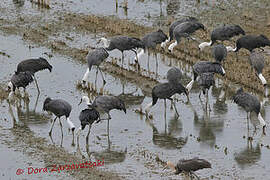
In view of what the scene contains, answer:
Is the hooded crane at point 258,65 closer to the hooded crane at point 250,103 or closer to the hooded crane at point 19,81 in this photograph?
the hooded crane at point 250,103

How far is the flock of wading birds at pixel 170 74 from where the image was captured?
1778 cm

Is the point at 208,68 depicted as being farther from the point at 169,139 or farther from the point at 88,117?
the point at 88,117

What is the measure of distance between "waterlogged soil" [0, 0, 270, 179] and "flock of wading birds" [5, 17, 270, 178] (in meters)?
0.50

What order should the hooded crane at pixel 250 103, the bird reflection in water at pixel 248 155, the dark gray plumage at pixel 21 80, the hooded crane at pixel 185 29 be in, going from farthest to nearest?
the hooded crane at pixel 185 29 < the dark gray plumage at pixel 21 80 < the hooded crane at pixel 250 103 < the bird reflection in water at pixel 248 155

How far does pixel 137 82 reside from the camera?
22859 millimetres

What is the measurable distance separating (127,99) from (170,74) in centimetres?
204

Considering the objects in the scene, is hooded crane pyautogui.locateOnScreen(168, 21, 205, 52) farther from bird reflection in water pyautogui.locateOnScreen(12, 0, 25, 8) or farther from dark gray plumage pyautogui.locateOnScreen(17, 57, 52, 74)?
bird reflection in water pyautogui.locateOnScreen(12, 0, 25, 8)

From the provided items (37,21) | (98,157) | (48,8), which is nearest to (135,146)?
(98,157)

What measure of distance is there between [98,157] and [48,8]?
17.1 meters

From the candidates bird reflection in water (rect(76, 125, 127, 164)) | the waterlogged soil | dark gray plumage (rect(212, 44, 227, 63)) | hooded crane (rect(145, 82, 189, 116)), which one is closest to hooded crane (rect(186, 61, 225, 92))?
the waterlogged soil

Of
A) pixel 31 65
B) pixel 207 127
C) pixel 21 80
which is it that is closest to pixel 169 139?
pixel 207 127

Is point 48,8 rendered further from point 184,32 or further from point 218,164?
point 218,164

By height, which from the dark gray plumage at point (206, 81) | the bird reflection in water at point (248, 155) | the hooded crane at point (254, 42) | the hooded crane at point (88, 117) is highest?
the hooded crane at point (254, 42)

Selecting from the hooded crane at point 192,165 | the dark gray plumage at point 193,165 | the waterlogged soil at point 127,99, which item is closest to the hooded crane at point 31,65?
the waterlogged soil at point 127,99
